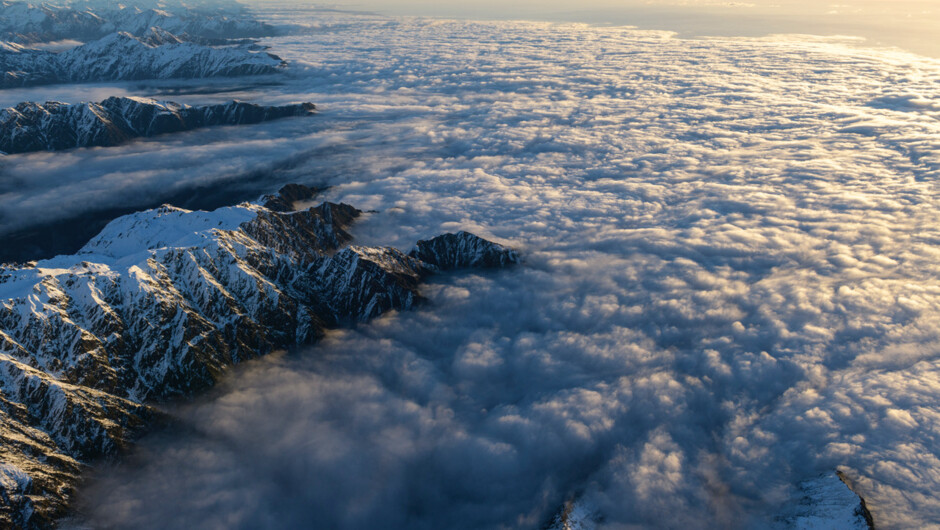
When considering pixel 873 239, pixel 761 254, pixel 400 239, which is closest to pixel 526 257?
pixel 400 239

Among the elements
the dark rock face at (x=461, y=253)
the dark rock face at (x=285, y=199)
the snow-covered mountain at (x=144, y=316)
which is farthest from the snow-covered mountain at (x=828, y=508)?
the dark rock face at (x=285, y=199)

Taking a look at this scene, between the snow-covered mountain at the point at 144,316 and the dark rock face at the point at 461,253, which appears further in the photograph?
the dark rock face at the point at 461,253

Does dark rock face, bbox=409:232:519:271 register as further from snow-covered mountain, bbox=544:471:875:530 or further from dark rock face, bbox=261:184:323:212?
snow-covered mountain, bbox=544:471:875:530

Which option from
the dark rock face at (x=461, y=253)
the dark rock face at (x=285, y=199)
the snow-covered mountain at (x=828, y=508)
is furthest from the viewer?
the dark rock face at (x=285, y=199)

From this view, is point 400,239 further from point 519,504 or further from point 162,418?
point 519,504

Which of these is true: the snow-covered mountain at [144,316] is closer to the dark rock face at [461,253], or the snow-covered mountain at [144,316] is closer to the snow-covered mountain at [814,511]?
the dark rock face at [461,253]

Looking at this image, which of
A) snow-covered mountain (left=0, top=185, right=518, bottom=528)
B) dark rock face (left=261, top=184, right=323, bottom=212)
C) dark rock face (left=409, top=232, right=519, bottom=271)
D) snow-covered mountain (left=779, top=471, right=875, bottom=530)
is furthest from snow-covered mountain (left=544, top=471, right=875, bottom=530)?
dark rock face (left=261, top=184, right=323, bottom=212)
